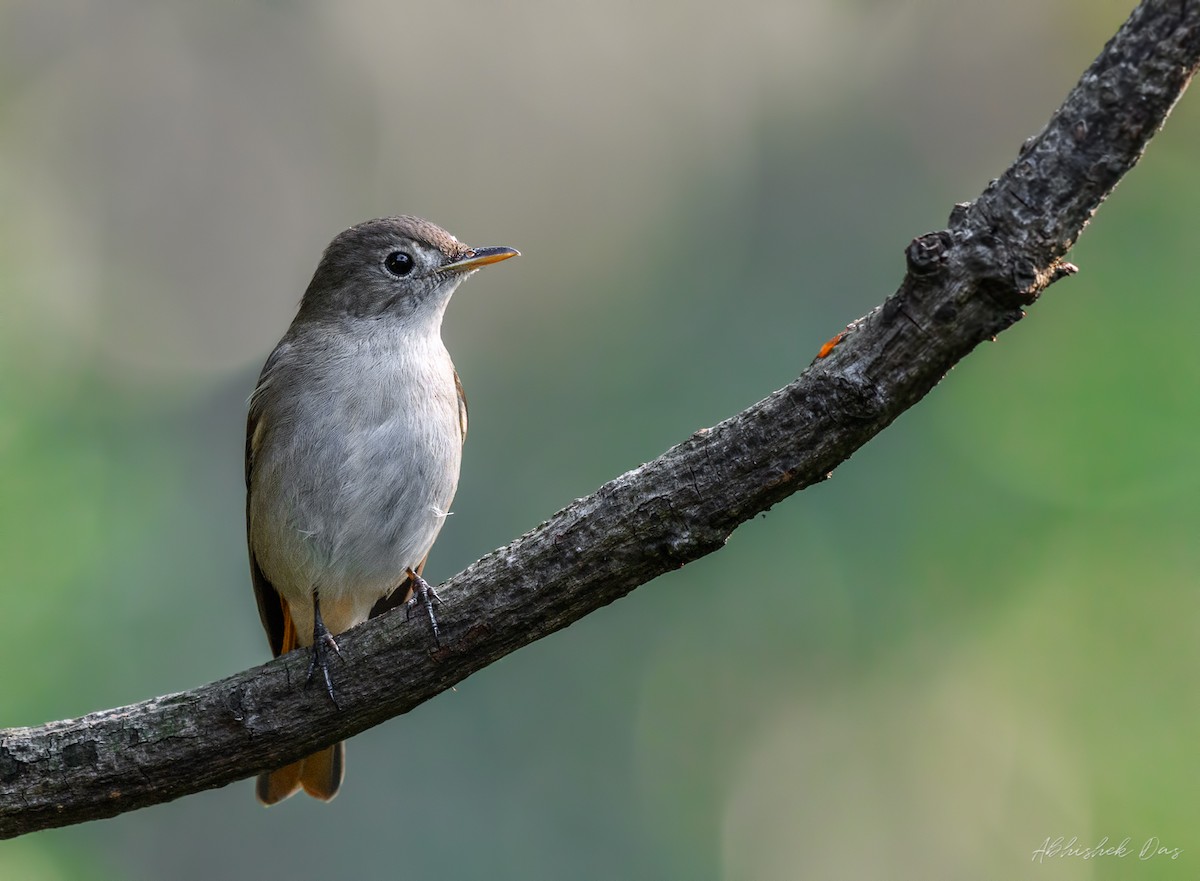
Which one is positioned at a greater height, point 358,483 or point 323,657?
point 358,483

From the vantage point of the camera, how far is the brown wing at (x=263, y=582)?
181 inches

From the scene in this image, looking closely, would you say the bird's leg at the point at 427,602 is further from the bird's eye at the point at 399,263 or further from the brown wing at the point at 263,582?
the bird's eye at the point at 399,263

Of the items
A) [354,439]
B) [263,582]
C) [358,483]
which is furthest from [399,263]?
[263,582]

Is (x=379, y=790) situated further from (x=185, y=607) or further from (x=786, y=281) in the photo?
(x=786, y=281)

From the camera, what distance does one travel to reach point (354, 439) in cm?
425

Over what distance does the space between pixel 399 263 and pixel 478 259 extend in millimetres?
343

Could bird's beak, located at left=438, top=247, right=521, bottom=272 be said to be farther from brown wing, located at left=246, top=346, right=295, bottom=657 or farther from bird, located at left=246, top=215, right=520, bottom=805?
brown wing, located at left=246, top=346, right=295, bottom=657

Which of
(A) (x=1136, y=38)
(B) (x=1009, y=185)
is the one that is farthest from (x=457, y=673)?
(A) (x=1136, y=38)

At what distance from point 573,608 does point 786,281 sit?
4.41 m

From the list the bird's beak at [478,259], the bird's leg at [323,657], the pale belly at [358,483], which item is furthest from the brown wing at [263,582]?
the bird's leg at [323,657]

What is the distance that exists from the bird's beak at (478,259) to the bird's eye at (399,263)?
135 millimetres

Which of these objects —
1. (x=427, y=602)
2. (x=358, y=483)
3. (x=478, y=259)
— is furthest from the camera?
(x=478, y=259)

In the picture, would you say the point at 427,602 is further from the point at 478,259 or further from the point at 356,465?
the point at 478,259

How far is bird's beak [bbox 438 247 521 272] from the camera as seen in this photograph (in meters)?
4.70
